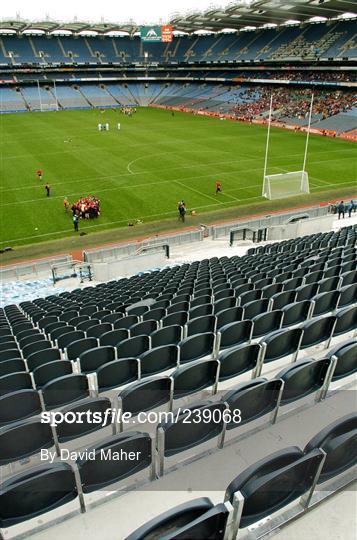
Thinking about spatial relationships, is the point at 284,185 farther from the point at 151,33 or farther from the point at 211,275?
the point at 151,33

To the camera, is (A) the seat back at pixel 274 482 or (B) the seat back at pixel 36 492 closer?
(A) the seat back at pixel 274 482

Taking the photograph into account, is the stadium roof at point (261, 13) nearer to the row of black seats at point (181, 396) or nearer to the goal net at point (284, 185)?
the goal net at point (284, 185)

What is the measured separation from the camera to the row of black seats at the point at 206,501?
8.54ft

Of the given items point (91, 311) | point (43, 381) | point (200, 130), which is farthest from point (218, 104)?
point (43, 381)

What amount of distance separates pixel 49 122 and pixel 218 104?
1182 inches

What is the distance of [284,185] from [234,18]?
5169cm

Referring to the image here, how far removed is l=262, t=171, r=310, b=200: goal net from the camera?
30516mm

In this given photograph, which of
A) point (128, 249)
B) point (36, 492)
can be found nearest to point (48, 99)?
point (128, 249)

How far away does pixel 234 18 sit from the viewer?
69.2 metres

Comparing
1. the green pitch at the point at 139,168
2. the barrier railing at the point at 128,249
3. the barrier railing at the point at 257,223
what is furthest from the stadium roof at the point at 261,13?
the barrier railing at the point at 128,249

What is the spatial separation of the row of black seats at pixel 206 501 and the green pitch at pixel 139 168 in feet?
69.8

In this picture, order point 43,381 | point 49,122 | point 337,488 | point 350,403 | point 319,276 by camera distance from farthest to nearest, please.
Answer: point 49,122 → point 319,276 → point 43,381 → point 350,403 → point 337,488

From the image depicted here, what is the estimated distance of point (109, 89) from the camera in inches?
3477

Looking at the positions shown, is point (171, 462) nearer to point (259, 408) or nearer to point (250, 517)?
point (259, 408)
